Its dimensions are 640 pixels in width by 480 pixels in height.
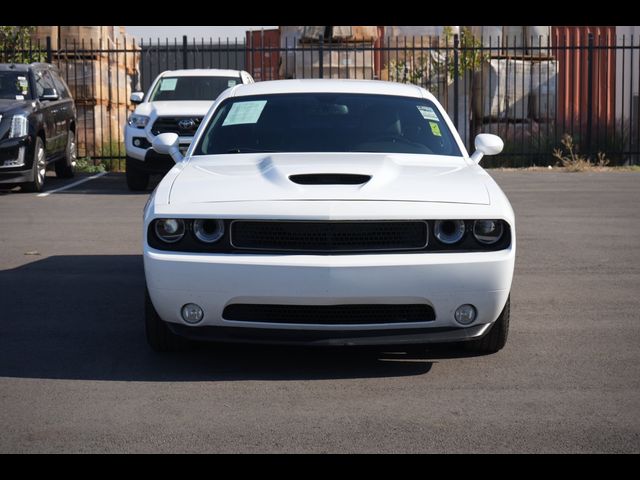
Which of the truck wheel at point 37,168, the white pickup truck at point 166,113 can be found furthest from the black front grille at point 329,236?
the truck wheel at point 37,168

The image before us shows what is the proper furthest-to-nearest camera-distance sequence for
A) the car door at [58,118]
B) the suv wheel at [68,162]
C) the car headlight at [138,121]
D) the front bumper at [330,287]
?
the suv wheel at [68,162]
the car door at [58,118]
the car headlight at [138,121]
the front bumper at [330,287]

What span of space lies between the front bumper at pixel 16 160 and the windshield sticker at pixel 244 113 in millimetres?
8461

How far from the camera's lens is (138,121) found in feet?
53.5

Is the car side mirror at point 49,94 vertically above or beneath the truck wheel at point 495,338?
above

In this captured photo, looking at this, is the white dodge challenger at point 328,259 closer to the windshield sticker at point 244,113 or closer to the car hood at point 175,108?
the windshield sticker at point 244,113

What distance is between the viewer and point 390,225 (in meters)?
5.68

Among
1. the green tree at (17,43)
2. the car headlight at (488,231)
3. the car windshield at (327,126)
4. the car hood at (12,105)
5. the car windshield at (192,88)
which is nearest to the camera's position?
the car headlight at (488,231)

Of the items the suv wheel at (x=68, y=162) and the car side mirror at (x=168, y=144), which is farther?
the suv wheel at (x=68, y=162)

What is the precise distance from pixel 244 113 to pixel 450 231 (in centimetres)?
216

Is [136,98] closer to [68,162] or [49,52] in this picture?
[68,162]

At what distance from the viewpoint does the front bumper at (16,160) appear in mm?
15312

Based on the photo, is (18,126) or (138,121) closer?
(18,126)

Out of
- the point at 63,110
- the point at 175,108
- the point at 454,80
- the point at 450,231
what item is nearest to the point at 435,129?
the point at 450,231
